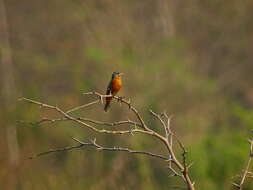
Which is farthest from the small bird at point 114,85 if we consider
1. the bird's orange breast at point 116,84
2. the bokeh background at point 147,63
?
the bokeh background at point 147,63

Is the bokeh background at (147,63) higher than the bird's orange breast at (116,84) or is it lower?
higher

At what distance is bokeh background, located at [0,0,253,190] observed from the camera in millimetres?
21656

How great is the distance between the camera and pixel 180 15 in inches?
1126

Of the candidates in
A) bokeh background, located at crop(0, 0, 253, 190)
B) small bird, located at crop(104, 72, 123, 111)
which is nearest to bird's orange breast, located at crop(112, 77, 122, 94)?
small bird, located at crop(104, 72, 123, 111)

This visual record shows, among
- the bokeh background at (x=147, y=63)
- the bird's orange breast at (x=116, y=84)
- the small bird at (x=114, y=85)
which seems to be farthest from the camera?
the bokeh background at (x=147, y=63)

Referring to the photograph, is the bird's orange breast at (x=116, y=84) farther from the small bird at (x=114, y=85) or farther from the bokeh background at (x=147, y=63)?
the bokeh background at (x=147, y=63)

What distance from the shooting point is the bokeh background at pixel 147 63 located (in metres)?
21.7

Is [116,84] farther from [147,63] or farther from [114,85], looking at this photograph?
[147,63]

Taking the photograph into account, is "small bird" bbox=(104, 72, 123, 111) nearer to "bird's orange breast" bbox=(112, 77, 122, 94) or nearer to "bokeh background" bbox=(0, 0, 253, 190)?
"bird's orange breast" bbox=(112, 77, 122, 94)

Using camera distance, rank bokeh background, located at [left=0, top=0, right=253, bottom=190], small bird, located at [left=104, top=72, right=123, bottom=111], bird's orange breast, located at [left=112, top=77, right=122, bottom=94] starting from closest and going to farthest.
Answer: small bird, located at [left=104, top=72, right=123, bottom=111]
bird's orange breast, located at [left=112, top=77, right=122, bottom=94]
bokeh background, located at [left=0, top=0, right=253, bottom=190]

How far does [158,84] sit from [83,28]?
3.55m

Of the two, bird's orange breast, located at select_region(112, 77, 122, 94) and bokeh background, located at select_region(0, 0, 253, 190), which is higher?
bokeh background, located at select_region(0, 0, 253, 190)

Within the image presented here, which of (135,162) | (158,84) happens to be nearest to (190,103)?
(158,84)

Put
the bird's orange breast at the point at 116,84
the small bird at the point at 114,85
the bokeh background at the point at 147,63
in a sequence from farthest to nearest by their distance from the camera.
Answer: the bokeh background at the point at 147,63 → the bird's orange breast at the point at 116,84 → the small bird at the point at 114,85
